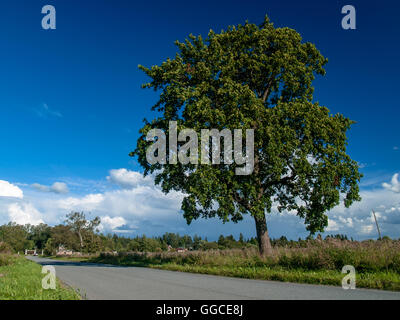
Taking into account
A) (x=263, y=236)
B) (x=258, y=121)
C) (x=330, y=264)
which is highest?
(x=258, y=121)

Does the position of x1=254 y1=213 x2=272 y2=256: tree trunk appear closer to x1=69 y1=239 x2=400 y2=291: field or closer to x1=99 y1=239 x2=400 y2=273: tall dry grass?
x1=99 y1=239 x2=400 y2=273: tall dry grass

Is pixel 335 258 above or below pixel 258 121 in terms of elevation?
below

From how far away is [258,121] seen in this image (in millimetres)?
17125

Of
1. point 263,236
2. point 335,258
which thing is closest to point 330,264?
point 335,258

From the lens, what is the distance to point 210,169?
53.2ft

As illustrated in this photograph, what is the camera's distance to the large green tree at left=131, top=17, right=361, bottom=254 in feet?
54.5

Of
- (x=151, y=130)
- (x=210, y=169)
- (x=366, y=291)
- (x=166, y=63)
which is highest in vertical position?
(x=166, y=63)

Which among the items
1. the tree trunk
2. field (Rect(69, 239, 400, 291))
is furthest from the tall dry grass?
the tree trunk

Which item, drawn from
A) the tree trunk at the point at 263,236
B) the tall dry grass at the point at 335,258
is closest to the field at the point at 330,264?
the tall dry grass at the point at 335,258

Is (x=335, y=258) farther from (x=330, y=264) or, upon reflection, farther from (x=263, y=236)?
(x=263, y=236)
